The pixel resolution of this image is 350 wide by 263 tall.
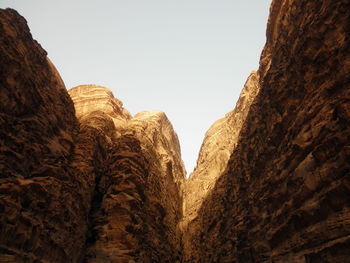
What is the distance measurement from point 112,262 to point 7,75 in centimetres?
1262

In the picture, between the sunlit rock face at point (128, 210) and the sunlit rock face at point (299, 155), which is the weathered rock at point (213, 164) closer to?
the sunlit rock face at point (128, 210)

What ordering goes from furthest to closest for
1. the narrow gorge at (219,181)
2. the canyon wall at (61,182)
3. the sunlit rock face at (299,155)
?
the canyon wall at (61,182)
the narrow gorge at (219,181)
the sunlit rock face at (299,155)

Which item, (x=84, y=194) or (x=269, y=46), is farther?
(x=269, y=46)

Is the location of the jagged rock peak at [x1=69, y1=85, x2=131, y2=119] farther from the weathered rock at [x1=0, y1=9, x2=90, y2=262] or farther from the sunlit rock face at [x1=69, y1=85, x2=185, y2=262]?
the weathered rock at [x1=0, y1=9, x2=90, y2=262]

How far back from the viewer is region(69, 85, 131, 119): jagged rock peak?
4038 centimetres

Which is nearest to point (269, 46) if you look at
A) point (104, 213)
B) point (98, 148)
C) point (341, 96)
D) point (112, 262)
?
point (341, 96)

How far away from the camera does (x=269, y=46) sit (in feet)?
83.8

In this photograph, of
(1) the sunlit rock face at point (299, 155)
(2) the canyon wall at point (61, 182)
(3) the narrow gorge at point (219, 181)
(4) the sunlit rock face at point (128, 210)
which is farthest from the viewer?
(4) the sunlit rock face at point (128, 210)

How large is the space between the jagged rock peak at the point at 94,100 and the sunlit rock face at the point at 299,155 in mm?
26170

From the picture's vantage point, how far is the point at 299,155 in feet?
39.1

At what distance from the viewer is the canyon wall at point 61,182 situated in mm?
12184

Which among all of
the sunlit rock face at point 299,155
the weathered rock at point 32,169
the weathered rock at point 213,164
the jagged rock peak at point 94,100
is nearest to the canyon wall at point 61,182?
the weathered rock at point 32,169

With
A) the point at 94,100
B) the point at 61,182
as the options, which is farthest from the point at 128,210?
the point at 94,100

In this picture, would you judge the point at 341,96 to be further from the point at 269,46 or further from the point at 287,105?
the point at 269,46
